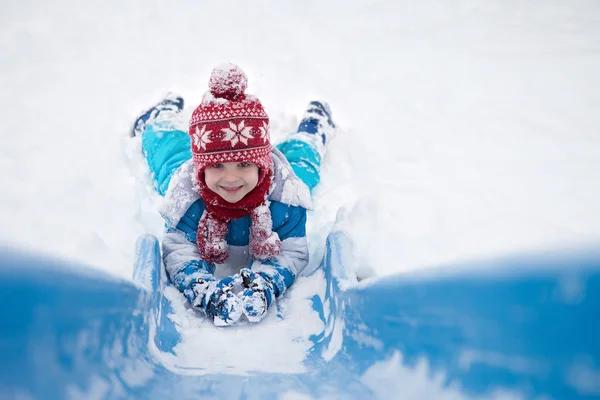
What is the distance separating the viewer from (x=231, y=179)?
59.7 inches

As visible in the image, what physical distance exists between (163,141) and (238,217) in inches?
31.3

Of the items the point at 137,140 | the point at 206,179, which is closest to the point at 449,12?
the point at 137,140

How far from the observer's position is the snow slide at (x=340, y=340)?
0.64 m

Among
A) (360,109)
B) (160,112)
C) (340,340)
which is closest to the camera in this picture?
(340,340)

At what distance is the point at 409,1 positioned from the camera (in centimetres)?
481

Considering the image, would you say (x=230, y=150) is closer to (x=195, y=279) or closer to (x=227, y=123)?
(x=227, y=123)

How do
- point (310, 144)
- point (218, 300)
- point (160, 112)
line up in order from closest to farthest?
point (218, 300), point (310, 144), point (160, 112)

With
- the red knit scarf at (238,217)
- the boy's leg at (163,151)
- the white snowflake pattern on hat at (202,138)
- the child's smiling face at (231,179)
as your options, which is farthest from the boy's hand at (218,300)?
the boy's leg at (163,151)

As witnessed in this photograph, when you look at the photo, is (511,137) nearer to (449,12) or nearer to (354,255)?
(354,255)

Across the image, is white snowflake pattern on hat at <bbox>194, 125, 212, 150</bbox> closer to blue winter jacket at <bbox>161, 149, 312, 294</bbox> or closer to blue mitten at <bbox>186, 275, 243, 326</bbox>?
blue winter jacket at <bbox>161, 149, 312, 294</bbox>

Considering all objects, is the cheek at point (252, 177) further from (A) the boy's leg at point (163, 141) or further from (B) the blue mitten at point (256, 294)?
(A) the boy's leg at point (163, 141)

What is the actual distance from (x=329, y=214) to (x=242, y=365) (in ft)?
3.16

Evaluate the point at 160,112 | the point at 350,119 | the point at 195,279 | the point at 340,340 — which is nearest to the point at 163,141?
the point at 160,112

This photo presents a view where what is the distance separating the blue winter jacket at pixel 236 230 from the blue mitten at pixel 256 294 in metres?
0.06
